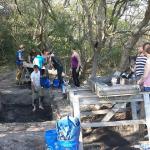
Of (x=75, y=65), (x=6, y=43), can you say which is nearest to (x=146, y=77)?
(x=75, y=65)

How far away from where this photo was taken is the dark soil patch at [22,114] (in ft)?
46.2

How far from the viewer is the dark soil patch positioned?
46.2 ft

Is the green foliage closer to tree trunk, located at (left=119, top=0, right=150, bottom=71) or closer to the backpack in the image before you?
the backpack

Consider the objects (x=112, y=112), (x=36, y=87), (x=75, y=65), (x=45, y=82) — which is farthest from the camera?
(x=45, y=82)

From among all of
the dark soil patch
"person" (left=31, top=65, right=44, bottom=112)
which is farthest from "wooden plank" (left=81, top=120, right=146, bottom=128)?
the dark soil patch

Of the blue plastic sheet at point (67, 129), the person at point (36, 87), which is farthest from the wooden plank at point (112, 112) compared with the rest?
the person at point (36, 87)

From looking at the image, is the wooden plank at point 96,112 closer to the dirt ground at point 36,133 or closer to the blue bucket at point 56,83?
the dirt ground at point 36,133

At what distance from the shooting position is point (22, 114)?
14844 millimetres

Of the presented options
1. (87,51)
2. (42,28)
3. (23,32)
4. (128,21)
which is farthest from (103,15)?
(23,32)

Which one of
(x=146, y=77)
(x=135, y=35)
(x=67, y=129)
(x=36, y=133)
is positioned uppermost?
(x=135, y=35)

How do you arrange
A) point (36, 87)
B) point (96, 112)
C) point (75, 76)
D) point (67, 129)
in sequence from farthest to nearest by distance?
point (75, 76) → point (36, 87) → point (96, 112) → point (67, 129)

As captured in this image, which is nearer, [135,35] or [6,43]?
[135,35]

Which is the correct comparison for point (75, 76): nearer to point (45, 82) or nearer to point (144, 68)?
point (45, 82)

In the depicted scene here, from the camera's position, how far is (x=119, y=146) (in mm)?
8695
